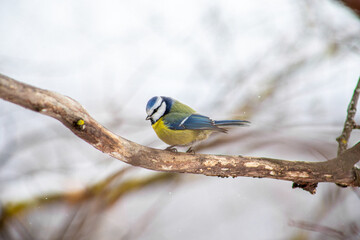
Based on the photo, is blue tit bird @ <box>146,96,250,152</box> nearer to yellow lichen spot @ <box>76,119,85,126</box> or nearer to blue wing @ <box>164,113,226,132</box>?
blue wing @ <box>164,113,226,132</box>

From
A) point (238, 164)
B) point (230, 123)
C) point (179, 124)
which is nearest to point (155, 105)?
point (179, 124)

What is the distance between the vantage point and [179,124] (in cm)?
187

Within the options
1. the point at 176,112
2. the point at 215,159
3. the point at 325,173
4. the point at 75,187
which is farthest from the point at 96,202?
the point at 325,173

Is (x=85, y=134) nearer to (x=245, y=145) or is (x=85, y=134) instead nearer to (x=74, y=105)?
(x=74, y=105)

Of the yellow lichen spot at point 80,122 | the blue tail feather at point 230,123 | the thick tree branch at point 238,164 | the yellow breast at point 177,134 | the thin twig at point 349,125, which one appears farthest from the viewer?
the yellow breast at point 177,134

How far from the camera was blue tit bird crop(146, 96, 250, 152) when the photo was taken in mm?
1841

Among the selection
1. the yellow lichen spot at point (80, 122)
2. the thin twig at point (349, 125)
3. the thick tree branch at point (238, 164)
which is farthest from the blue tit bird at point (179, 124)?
the yellow lichen spot at point (80, 122)

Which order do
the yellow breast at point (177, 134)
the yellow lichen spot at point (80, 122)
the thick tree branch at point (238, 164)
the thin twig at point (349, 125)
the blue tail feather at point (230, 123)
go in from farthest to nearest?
the yellow breast at point (177, 134), the blue tail feather at point (230, 123), the thin twig at point (349, 125), the thick tree branch at point (238, 164), the yellow lichen spot at point (80, 122)

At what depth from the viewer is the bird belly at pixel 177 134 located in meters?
1.88

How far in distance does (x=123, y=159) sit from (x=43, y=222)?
1231mm

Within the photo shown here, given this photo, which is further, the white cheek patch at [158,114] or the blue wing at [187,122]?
the white cheek patch at [158,114]

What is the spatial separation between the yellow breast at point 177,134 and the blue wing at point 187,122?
0.03 metres

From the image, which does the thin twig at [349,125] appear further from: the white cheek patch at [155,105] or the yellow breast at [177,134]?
the white cheek patch at [155,105]

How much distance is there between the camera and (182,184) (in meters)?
2.83
